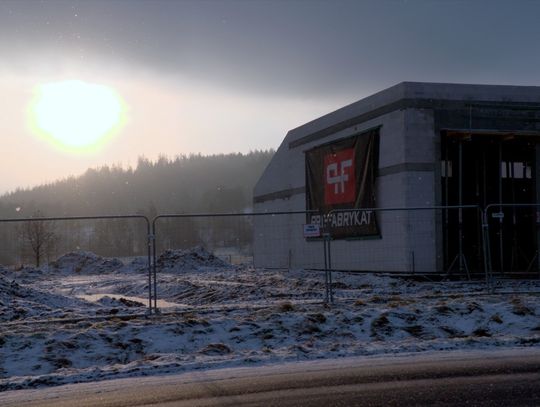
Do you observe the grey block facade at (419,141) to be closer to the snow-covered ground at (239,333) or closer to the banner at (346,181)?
the banner at (346,181)

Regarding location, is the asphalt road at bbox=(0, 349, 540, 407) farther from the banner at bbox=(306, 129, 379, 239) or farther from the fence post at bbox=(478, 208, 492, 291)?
the banner at bbox=(306, 129, 379, 239)

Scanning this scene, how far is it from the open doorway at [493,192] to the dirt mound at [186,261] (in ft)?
62.5

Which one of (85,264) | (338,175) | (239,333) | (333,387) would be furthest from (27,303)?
(85,264)

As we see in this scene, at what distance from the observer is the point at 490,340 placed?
922 centimetres

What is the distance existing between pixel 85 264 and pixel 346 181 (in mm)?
25014

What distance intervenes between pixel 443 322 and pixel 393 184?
1266 centimetres

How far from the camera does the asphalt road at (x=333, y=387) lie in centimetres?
595

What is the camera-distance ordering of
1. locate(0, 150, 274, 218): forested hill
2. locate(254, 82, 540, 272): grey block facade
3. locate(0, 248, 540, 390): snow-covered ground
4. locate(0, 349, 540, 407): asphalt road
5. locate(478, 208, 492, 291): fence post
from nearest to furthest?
locate(0, 349, 540, 407): asphalt road
locate(0, 248, 540, 390): snow-covered ground
locate(478, 208, 492, 291): fence post
locate(254, 82, 540, 272): grey block facade
locate(0, 150, 274, 218): forested hill

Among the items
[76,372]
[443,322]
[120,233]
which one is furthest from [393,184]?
[76,372]

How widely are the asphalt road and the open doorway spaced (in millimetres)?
15537

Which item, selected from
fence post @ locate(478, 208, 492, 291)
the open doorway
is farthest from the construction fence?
fence post @ locate(478, 208, 492, 291)

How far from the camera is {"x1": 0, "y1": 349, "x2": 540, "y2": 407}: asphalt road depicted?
595cm

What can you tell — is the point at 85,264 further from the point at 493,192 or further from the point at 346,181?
the point at 493,192

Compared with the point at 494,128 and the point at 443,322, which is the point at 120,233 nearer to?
the point at 443,322
